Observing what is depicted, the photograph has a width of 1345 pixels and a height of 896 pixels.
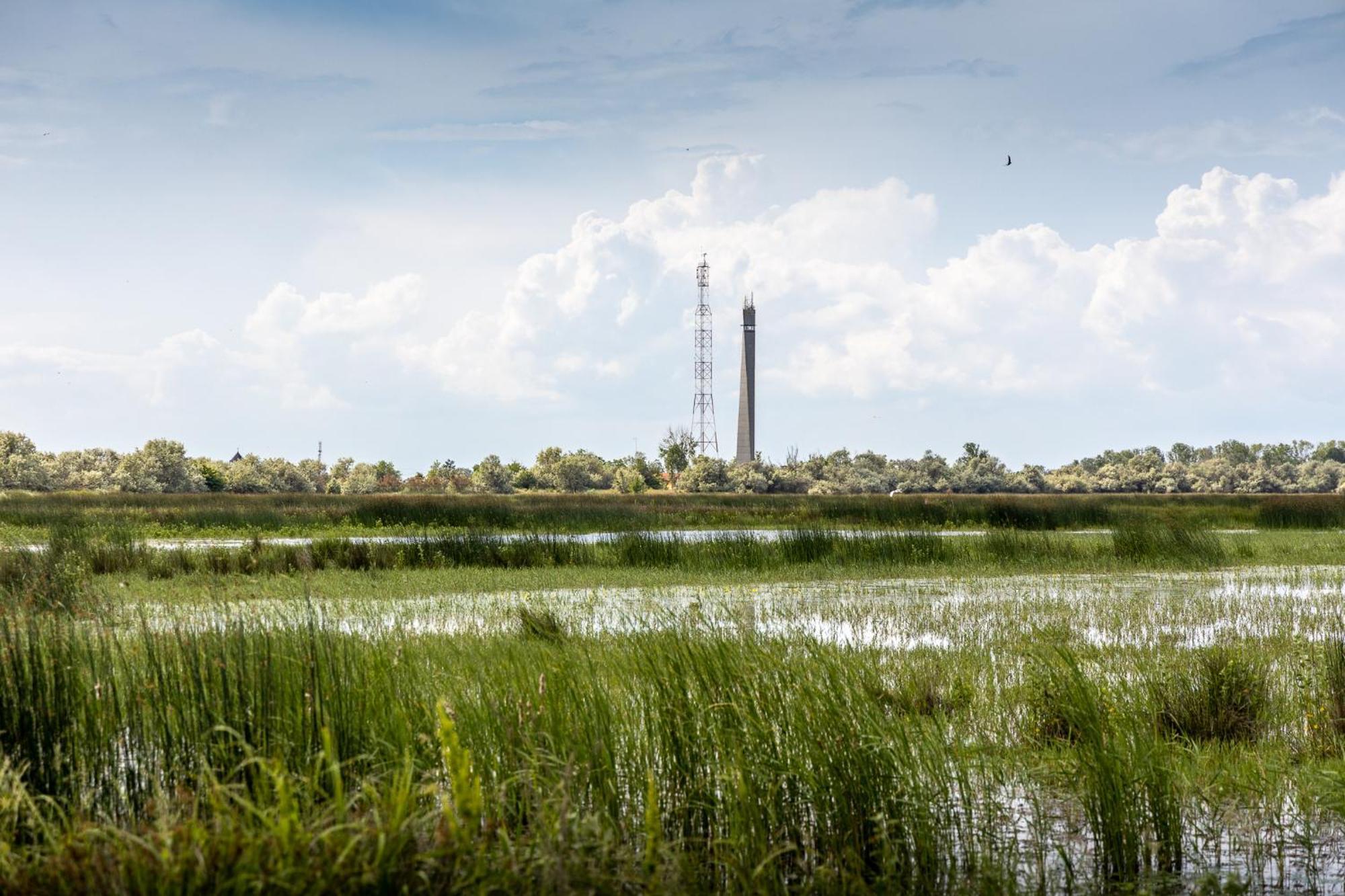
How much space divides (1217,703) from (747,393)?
12035 centimetres

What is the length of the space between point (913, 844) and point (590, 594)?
11882 mm

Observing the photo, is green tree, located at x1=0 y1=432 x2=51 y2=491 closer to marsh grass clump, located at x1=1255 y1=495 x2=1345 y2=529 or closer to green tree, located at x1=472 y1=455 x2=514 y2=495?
green tree, located at x1=472 y1=455 x2=514 y2=495

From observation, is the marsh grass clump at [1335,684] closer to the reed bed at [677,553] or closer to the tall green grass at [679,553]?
the reed bed at [677,553]

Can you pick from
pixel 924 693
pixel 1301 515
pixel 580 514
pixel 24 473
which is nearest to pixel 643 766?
pixel 924 693

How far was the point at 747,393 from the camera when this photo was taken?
12812 cm

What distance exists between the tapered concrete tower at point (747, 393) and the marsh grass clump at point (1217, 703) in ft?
386

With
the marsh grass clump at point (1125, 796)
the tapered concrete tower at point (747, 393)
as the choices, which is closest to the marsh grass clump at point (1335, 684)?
the marsh grass clump at point (1125, 796)

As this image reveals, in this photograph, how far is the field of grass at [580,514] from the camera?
112 ft

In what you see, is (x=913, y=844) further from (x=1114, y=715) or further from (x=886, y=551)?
(x=886, y=551)

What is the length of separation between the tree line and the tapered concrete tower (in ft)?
86.7

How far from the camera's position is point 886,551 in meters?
23.3

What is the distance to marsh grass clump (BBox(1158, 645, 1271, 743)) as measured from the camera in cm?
800

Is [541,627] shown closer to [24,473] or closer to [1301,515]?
[1301,515]

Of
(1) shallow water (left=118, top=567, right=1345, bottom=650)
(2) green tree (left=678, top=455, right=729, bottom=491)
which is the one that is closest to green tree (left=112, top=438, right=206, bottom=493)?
(2) green tree (left=678, top=455, right=729, bottom=491)
